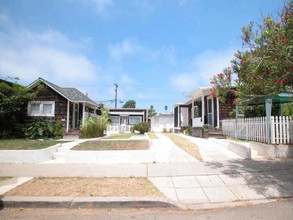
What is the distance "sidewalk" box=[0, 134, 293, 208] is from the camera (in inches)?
198

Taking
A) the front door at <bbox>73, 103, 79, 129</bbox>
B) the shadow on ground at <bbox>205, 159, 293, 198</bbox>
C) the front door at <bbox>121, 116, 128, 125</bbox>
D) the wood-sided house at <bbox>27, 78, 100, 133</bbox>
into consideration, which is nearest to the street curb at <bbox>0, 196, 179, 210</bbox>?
the shadow on ground at <bbox>205, 159, 293, 198</bbox>

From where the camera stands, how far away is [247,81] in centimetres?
668

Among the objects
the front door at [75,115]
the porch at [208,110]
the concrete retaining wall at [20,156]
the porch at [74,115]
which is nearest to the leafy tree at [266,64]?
the concrete retaining wall at [20,156]

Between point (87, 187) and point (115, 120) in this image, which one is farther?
point (115, 120)

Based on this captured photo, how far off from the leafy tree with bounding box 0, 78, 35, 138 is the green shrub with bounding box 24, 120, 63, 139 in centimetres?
61

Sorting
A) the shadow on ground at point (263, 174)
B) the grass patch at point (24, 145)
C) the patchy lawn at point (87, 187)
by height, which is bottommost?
the patchy lawn at point (87, 187)

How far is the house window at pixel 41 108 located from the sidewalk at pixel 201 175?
9.34 meters

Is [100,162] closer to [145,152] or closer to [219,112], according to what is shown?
[145,152]

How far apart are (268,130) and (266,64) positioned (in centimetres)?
536

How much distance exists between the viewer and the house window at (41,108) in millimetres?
Answer: 17531

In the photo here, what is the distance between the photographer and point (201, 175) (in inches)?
260

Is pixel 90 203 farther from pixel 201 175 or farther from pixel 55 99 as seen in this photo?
pixel 55 99

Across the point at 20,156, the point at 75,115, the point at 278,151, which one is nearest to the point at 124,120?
the point at 75,115

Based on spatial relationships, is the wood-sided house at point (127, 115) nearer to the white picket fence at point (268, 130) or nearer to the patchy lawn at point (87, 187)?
the white picket fence at point (268, 130)
